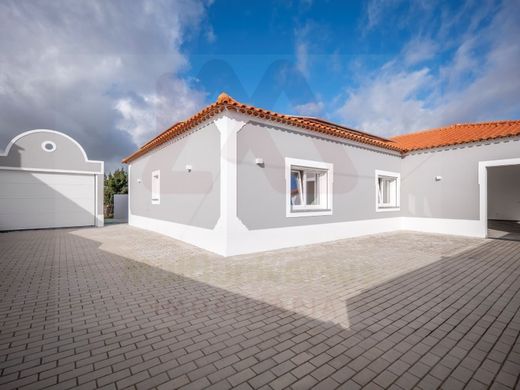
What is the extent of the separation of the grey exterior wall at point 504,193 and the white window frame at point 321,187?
14376mm

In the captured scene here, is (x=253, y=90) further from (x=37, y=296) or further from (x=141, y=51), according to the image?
(x=37, y=296)

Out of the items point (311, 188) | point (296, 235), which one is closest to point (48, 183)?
point (296, 235)

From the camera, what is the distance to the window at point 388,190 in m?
11.5

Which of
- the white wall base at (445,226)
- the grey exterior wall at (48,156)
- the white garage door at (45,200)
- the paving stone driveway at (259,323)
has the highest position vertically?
the grey exterior wall at (48,156)

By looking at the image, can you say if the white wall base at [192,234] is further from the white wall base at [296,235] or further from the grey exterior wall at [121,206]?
the grey exterior wall at [121,206]

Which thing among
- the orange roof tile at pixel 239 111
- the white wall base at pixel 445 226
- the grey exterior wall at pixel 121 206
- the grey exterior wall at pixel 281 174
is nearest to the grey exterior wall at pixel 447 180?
the white wall base at pixel 445 226

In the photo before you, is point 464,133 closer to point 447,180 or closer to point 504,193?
point 447,180

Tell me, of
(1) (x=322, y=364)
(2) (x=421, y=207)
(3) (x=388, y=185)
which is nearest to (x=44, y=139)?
(1) (x=322, y=364)

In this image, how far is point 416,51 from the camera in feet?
34.1

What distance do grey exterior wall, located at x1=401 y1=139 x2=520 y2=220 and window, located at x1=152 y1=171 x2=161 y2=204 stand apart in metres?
12.2

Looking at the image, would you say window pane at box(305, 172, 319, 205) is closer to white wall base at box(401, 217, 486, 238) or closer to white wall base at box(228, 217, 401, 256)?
white wall base at box(228, 217, 401, 256)

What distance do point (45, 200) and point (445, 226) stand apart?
1989 cm

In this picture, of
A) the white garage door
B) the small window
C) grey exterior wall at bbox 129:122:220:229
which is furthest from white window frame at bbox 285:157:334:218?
the small window

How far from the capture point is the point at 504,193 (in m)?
16.5
